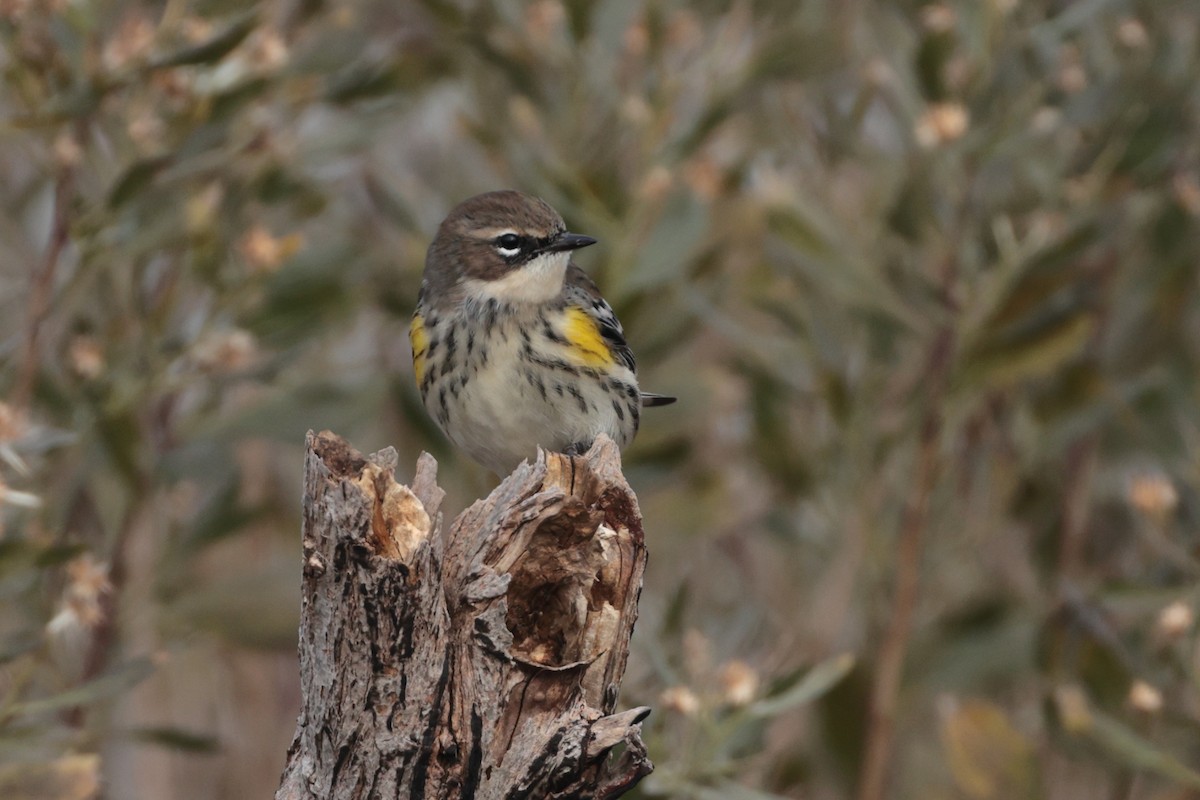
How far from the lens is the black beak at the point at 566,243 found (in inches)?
175

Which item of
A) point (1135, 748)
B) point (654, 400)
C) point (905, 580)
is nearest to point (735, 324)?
point (654, 400)

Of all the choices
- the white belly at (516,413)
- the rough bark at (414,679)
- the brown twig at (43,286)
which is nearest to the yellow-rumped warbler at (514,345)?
the white belly at (516,413)

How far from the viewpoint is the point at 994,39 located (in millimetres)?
5059

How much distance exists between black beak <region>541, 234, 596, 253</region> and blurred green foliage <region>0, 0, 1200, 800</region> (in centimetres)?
58

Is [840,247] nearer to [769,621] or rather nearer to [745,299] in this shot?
[745,299]

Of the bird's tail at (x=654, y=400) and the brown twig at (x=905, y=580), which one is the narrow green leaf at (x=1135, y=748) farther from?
the bird's tail at (x=654, y=400)

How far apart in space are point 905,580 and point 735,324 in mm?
1007

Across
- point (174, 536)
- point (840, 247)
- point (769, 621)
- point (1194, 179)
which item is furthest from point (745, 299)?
point (174, 536)

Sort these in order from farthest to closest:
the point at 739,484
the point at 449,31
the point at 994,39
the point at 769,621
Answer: the point at 739,484
the point at 769,621
the point at 449,31
the point at 994,39

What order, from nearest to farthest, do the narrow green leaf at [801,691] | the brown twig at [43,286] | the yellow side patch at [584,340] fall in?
1. the narrow green leaf at [801,691]
2. the brown twig at [43,286]
3. the yellow side patch at [584,340]

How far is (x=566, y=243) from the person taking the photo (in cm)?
449

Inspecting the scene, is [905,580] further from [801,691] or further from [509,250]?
[509,250]

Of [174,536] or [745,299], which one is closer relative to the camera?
[174,536]

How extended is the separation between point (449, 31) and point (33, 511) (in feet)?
7.30
